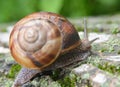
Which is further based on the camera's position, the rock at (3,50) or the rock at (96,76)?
the rock at (3,50)

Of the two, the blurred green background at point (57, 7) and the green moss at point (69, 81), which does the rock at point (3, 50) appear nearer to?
the green moss at point (69, 81)

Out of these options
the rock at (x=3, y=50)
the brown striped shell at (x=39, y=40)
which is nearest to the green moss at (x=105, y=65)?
the brown striped shell at (x=39, y=40)

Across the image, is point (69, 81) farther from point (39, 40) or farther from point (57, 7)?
point (57, 7)

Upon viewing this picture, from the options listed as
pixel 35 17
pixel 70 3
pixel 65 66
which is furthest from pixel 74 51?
pixel 70 3

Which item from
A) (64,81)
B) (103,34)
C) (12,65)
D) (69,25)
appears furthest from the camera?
(103,34)

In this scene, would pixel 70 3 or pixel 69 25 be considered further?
pixel 70 3

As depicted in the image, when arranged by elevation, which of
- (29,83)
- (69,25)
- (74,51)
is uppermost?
(69,25)

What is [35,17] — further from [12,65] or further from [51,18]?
[12,65]

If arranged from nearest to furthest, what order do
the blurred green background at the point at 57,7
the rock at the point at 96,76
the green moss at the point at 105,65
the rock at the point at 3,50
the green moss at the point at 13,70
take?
the rock at the point at 96,76 → the green moss at the point at 105,65 → the green moss at the point at 13,70 → the rock at the point at 3,50 → the blurred green background at the point at 57,7
